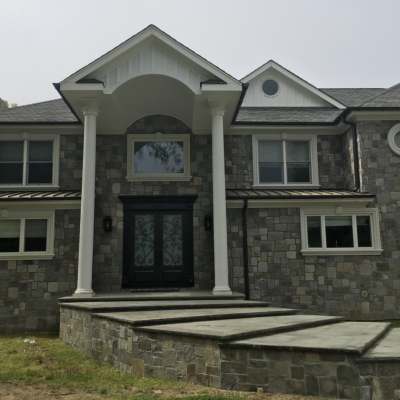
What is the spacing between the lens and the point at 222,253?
10.5m

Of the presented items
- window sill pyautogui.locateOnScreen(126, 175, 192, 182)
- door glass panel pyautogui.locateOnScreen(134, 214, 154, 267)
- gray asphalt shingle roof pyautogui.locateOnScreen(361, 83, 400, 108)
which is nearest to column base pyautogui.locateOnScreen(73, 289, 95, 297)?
door glass panel pyautogui.locateOnScreen(134, 214, 154, 267)

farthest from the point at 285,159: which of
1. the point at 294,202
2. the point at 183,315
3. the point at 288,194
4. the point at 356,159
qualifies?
the point at 183,315

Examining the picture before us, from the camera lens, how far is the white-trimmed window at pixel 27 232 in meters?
11.5

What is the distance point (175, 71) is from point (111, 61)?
153 centimetres

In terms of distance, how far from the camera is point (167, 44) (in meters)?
10.8

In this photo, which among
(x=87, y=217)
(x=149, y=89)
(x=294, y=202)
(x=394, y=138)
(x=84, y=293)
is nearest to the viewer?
(x=84, y=293)

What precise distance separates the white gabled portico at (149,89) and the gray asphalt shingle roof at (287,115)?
2.29 m

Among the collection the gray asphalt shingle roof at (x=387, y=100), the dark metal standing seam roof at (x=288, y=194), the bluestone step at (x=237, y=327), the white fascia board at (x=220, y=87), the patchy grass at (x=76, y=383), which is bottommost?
the patchy grass at (x=76, y=383)

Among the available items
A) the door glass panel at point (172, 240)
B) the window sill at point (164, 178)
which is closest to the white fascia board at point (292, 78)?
the window sill at point (164, 178)

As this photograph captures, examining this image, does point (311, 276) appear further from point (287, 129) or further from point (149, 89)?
point (149, 89)

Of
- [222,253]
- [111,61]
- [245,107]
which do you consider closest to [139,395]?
[222,253]

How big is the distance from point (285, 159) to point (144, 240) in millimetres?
4707

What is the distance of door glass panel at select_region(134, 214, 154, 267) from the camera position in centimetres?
1208

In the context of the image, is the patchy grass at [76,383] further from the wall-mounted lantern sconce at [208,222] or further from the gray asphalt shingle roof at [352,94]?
the gray asphalt shingle roof at [352,94]
